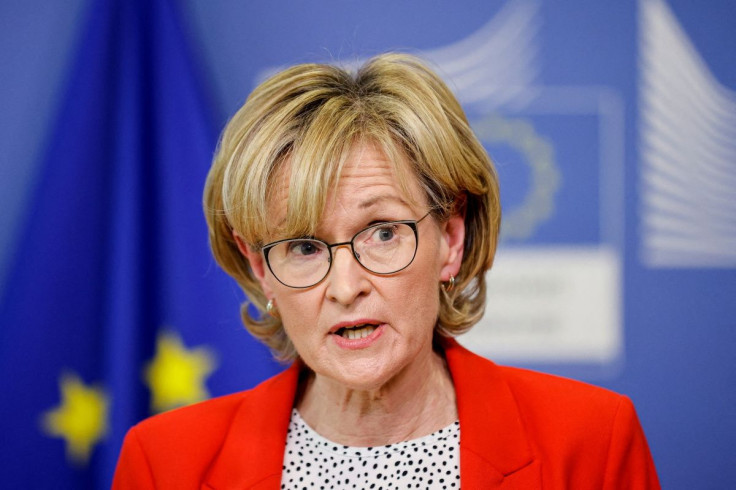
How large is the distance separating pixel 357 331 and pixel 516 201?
1048 millimetres

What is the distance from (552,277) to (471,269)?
27.0 inches

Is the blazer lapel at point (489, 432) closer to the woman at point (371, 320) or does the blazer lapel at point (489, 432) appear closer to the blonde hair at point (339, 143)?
the woman at point (371, 320)

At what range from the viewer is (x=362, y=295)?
1.48 m

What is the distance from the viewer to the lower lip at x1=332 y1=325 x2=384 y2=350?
4.86 ft

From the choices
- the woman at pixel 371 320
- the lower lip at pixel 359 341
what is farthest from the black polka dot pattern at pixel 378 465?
the lower lip at pixel 359 341

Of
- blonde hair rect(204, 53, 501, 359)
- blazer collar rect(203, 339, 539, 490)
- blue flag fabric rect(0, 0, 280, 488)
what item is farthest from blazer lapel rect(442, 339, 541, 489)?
blue flag fabric rect(0, 0, 280, 488)

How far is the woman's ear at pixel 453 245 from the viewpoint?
5.49ft

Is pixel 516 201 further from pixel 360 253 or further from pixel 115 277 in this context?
pixel 115 277

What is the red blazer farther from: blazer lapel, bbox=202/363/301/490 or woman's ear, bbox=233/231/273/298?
woman's ear, bbox=233/231/273/298

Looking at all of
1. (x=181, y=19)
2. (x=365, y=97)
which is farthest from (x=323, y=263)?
(x=181, y=19)

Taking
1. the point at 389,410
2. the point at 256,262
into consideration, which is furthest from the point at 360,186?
the point at 389,410

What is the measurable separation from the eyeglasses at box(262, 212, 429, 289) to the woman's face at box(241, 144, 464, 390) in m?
0.01

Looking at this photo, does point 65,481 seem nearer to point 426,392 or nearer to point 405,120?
point 426,392

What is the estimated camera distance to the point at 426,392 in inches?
65.8
